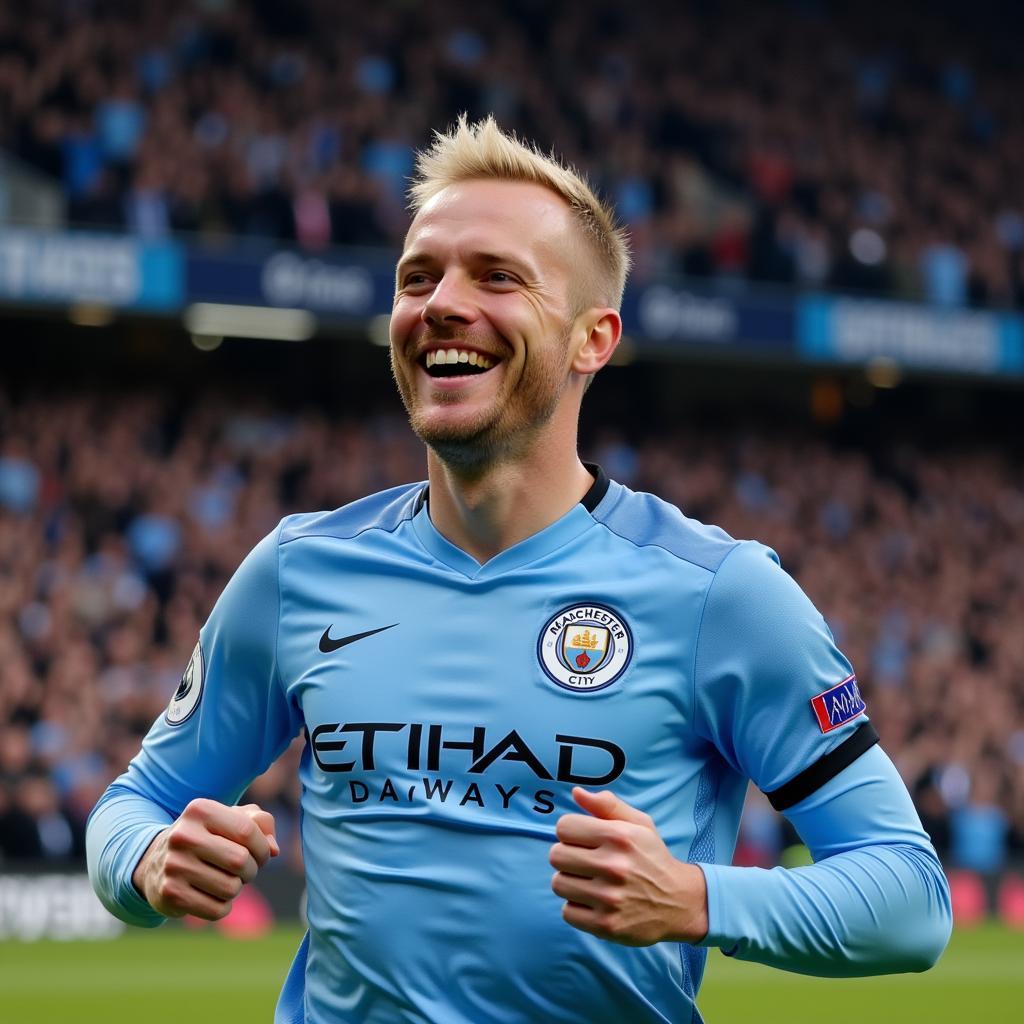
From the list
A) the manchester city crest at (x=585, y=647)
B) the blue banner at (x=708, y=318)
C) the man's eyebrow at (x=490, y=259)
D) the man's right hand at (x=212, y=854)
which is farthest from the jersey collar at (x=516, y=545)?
the blue banner at (x=708, y=318)

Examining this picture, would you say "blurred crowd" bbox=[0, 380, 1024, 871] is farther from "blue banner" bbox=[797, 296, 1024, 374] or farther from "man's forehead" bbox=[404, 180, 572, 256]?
"man's forehead" bbox=[404, 180, 572, 256]

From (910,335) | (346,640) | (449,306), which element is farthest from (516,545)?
(910,335)

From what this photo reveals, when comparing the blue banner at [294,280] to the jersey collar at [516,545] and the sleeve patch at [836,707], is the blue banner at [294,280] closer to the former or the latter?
the jersey collar at [516,545]

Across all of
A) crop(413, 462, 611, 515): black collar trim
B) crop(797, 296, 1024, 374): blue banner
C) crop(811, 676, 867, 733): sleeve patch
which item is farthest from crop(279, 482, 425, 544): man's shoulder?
crop(797, 296, 1024, 374): blue banner

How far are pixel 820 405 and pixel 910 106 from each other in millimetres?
4602

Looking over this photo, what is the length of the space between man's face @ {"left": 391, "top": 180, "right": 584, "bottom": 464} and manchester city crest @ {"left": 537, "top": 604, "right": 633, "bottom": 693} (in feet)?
1.01

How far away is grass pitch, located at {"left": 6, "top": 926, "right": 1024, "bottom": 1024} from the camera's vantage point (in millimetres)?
11102

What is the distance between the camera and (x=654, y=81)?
2373cm

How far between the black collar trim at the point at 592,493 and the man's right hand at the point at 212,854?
74cm

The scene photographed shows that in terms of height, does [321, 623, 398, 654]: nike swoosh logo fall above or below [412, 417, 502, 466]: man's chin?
below

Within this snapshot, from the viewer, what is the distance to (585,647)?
115 inches

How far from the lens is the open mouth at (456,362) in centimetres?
297

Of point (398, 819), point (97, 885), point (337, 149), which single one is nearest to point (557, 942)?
point (398, 819)

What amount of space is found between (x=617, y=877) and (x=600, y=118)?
20.7 metres
